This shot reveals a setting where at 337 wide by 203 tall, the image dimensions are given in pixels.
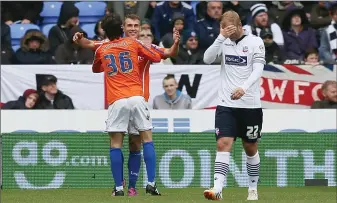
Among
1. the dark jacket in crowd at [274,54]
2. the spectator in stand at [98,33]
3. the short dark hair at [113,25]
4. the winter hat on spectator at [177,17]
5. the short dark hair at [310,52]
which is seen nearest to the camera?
the short dark hair at [113,25]

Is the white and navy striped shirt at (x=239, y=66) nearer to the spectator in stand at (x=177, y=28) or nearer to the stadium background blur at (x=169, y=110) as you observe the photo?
the stadium background blur at (x=169, y=110)

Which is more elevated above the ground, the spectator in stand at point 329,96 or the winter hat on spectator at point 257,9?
the winter hat on spectator at point 257,9

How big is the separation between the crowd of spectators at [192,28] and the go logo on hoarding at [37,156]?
3.46 meters

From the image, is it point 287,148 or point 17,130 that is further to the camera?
point 17,130

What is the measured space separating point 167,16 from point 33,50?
2857 millimetres

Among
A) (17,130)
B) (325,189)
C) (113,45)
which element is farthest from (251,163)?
(17,130)

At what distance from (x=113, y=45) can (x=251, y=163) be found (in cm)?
218

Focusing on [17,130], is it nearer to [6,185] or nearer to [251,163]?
[6,185]

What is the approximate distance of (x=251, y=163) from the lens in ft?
40.4

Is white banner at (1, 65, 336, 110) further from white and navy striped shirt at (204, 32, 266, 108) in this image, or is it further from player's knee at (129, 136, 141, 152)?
white and navy striped shirt at (204, 32, 266, 108)

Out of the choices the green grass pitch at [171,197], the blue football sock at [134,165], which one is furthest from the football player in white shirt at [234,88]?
the blue football sock at [134,165]

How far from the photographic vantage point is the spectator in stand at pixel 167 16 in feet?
68.1

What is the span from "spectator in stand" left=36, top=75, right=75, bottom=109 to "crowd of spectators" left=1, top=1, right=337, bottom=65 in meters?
0.99

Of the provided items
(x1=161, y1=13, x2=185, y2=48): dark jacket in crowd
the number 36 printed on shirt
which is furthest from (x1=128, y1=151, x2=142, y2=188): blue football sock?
(x1=161, y1=13, x2=185, y2=48): dark jacket in crowd
